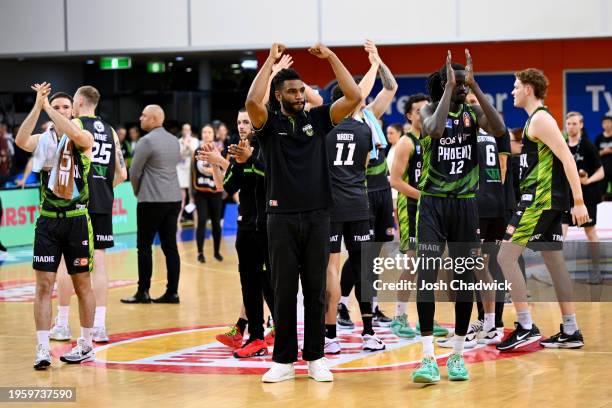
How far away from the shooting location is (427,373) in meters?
7.47

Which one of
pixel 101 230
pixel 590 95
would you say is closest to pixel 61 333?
pixel 101 230

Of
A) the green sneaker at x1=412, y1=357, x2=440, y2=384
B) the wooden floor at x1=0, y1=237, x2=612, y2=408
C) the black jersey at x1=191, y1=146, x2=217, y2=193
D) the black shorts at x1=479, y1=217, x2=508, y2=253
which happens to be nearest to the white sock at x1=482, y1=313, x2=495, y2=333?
the wooden floor at x1=0, y1=237, x2=612, y2=408

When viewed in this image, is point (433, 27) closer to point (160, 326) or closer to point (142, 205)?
point (142, 205)

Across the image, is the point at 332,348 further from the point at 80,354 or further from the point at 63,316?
the point at 63,316

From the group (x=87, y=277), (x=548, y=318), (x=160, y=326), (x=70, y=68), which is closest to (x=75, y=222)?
(x=87, y=277)

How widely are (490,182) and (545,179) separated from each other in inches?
36.1

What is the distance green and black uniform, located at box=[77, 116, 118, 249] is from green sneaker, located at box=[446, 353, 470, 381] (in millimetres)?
3795

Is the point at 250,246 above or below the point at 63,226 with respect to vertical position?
below

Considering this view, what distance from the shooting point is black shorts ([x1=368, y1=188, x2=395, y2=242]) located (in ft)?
33.7

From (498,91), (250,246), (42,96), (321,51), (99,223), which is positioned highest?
(498,91)

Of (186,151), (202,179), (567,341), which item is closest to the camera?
(567,341)

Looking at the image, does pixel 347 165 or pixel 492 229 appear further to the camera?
pixel 492 229

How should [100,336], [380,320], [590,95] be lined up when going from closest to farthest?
1. [100,336]
2. [380,320]
3. [590,95]

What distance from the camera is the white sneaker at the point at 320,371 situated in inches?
304
